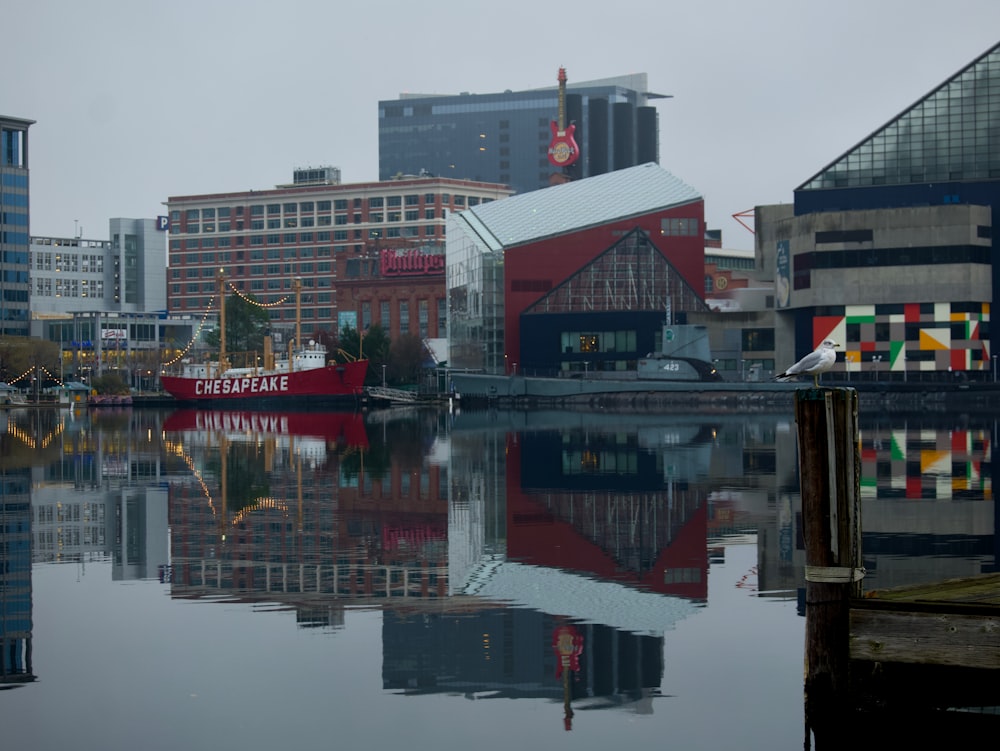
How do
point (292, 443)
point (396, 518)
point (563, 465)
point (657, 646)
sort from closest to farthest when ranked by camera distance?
point (657, 646)
point (396, 518)
point (563, 465)
point (292, 443)

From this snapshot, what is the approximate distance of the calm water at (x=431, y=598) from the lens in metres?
15.9

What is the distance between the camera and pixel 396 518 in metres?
33.2

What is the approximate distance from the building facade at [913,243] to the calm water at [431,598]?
255 ft

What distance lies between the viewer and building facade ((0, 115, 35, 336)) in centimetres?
17262

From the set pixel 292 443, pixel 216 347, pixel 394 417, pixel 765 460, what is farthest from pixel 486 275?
pixel 765 460

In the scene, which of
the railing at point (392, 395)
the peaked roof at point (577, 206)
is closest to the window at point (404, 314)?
the peaked roof at point (577, 206)

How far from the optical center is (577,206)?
147875mm

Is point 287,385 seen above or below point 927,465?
above

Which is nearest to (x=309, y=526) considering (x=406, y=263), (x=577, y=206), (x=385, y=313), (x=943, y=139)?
(x=943, y=139)

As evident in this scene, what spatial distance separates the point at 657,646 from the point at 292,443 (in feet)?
157

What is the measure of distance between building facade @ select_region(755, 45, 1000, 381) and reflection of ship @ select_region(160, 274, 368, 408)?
137 feet

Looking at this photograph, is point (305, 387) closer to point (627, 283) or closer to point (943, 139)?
point (627, 283)

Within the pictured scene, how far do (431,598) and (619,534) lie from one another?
8135mm

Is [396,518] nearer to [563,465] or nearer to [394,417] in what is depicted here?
[563,465]
